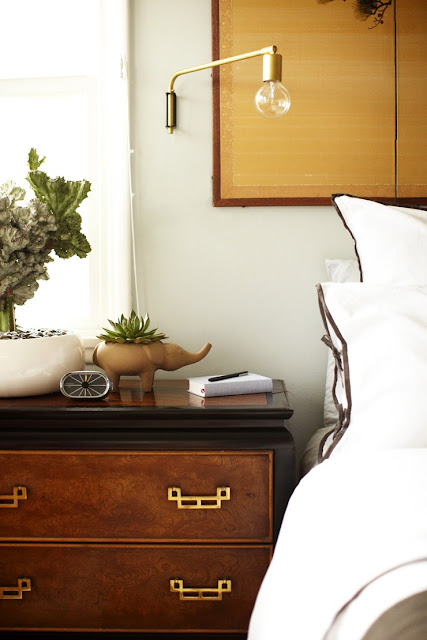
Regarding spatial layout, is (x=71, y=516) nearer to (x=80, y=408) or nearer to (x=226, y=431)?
(x=80, y=408)

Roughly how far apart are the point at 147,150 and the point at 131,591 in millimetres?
1332

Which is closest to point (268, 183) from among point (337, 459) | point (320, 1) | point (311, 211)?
point (311, 211)

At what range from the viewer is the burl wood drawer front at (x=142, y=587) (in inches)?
60.6

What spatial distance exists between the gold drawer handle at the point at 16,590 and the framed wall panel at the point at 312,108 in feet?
4.13

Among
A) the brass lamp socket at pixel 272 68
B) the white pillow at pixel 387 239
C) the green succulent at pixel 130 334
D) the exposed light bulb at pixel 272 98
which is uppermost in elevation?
the brass lamp socket at pixel 272 68

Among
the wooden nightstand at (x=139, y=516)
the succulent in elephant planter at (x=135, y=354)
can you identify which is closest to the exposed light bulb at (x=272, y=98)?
the succulent in elephant planter at (x=135, y=354)

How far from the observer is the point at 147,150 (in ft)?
6.82

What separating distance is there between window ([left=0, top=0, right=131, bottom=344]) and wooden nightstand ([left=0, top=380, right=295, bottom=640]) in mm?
631

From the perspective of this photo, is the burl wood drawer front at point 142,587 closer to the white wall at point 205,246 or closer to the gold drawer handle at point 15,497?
the gold drawer handle at point 15,497

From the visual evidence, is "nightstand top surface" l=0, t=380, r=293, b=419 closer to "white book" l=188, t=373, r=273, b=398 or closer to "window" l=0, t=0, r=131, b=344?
"white book" l=188, t=373, r=273, b=398

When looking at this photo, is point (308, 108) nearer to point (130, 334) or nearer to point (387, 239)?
point (387, 239)

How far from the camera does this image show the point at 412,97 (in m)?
2.01

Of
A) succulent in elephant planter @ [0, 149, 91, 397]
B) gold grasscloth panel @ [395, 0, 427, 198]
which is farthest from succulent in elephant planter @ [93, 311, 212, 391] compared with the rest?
gold grasscloth panel @ [395, 0, 427, 198]

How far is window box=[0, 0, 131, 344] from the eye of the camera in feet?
6.88
